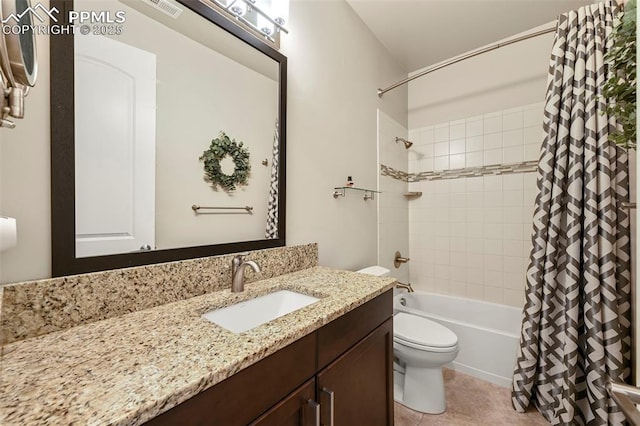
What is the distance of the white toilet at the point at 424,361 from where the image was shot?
4.93ft

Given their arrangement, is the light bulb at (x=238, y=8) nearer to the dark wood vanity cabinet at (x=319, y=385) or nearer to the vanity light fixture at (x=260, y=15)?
the vanity light fixture at (x=260, y=15)

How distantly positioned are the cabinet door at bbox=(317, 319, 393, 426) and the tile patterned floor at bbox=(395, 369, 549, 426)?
53cm

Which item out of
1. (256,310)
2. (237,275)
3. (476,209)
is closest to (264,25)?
(237,275)

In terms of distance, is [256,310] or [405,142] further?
[405,142]

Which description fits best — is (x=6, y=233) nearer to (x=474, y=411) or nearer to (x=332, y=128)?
(x=332, y=128)

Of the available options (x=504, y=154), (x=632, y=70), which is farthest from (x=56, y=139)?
(x=504, y=154)

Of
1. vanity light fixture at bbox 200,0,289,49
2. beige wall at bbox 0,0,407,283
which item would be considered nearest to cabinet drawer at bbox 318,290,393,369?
beige wall at bbox 0,0,407,283

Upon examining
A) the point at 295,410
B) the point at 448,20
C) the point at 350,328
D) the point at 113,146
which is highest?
the point at 448,20

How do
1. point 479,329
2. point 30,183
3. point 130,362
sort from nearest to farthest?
point 130,362 < point 30,183 < point 479,329

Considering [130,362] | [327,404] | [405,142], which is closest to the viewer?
[130,362]

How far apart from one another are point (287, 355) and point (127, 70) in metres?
1.00

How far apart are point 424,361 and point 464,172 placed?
5.39 ft

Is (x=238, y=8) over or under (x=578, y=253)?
over

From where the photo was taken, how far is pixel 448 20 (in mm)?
1958
